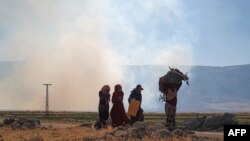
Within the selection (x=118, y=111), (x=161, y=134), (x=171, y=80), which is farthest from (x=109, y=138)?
(x=171, y=80)

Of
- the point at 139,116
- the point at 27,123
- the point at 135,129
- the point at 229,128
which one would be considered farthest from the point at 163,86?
the point at 229,128

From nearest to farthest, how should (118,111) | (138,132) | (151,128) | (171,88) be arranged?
1. (138,132)
2. (151,128)
3. (171,88)
4. (118,111)

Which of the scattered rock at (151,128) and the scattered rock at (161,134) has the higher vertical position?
the scattered rock at (151,128)

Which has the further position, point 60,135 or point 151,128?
point 60,135

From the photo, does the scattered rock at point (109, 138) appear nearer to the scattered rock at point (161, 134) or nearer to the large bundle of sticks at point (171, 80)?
the scattered rock at point (161, 134)

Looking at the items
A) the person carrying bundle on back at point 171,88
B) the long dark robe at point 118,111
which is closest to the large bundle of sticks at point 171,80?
the person carrying bundle on back at point 171,88

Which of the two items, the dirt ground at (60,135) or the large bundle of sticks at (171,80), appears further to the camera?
the large bundle of sticks at (171,80)

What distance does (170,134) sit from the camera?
63.5 feet

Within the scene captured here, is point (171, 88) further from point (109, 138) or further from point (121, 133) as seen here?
point (109, 138)

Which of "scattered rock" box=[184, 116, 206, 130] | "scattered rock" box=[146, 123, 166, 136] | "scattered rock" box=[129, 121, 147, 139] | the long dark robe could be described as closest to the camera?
"scattered rock" box=[129, 121, 147, 139]

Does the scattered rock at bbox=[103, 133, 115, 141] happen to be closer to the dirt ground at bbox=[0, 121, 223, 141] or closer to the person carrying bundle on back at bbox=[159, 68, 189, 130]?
the dirt ground at bbox=[0, 121, 223, 141]

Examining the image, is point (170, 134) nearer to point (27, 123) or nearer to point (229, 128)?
point (229, 128)

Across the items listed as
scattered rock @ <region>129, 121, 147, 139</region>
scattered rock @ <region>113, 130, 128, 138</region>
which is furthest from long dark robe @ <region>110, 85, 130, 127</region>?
scattered rock @ <region>129, 121, 147, 139</region>

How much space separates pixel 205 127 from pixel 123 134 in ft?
45.4
